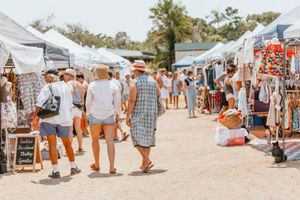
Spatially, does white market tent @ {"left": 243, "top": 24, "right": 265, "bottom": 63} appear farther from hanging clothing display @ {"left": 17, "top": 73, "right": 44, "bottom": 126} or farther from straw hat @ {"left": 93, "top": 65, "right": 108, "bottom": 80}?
hanging clothing display @ {"left": 17, "top": 73, "right": 44, "bottom": 126}

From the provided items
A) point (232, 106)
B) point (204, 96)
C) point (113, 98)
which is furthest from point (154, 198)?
point (204, 96)

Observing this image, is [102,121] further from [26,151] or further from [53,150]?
[26,151]

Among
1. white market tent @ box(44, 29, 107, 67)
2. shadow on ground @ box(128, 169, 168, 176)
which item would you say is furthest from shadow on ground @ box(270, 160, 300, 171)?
white market tent @ box(44, 29, 107, 67)

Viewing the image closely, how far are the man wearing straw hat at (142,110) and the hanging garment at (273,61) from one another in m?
2.24

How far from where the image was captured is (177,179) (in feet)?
26.8

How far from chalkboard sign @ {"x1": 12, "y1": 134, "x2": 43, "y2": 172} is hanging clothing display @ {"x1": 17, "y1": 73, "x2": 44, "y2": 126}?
172 centimetres

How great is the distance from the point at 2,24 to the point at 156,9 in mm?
60095

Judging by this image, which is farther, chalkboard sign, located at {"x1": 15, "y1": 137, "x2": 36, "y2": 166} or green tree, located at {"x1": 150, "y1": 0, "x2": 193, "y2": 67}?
green tree, located at {"x1": 150, "y1": 0, "x2": 193, "y2": 67}

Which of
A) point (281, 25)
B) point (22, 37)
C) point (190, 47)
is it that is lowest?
point (281, 25)

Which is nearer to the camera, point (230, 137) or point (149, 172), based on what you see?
point (149, 172)

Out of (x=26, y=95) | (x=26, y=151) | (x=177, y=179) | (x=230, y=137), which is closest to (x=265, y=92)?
(x=230, y=137)

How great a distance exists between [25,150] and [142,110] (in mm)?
2213

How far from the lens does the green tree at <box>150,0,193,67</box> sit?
231 feet

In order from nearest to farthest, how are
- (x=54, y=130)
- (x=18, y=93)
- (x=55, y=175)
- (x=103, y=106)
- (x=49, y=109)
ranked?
(x=49, y=109) → (x=55, y=175) → (x=54, y=130) → (x=103, y=106) → (x=18, y=93)
